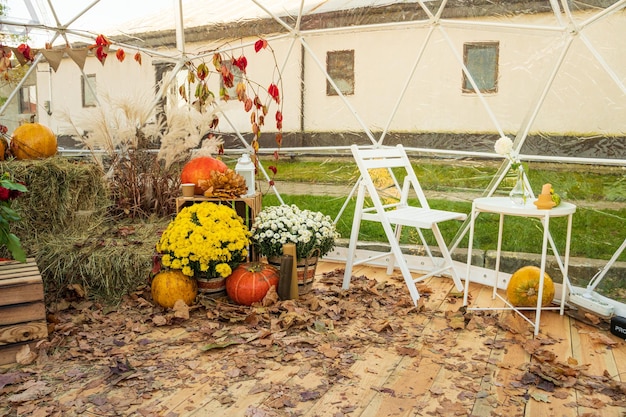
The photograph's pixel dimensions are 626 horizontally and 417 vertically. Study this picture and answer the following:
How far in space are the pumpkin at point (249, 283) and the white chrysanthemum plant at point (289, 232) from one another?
0.18 m

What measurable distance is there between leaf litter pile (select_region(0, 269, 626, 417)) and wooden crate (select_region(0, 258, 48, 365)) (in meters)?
0.07

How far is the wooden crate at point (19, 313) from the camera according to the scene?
9.89ft

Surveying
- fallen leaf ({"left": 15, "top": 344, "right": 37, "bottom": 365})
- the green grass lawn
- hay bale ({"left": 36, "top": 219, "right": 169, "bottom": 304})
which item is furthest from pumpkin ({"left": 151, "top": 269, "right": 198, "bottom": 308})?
the green grass lawn

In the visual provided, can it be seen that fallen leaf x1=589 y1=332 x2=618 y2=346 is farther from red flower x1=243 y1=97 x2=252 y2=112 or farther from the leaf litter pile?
red flower x1=243 y1=97 x2=252 y2=112

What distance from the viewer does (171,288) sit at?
12.5ft

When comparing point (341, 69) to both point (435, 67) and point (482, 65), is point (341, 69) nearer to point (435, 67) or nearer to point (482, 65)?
point (435, 67)

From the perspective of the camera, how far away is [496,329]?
11.8 ft

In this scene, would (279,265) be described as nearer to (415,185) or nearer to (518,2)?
(415,185)

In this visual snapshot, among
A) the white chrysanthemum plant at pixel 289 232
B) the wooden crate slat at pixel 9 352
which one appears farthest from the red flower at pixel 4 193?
the white chrysanthemum plant at pixel 289 232

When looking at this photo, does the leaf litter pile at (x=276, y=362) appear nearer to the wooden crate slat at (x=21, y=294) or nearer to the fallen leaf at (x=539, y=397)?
the fallen leaf at (x=539, y=397)

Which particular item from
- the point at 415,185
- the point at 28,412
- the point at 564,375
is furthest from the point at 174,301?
the point at 564,375

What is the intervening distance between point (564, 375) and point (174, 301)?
2.38 m

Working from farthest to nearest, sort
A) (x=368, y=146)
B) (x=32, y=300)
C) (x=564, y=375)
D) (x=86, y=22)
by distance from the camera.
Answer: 1. (x=86, y=22)
2. (x=368, y=146)
3. (x=32, y=300)
4. (x=564, y=375)

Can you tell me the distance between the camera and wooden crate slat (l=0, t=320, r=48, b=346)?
3013 mm
